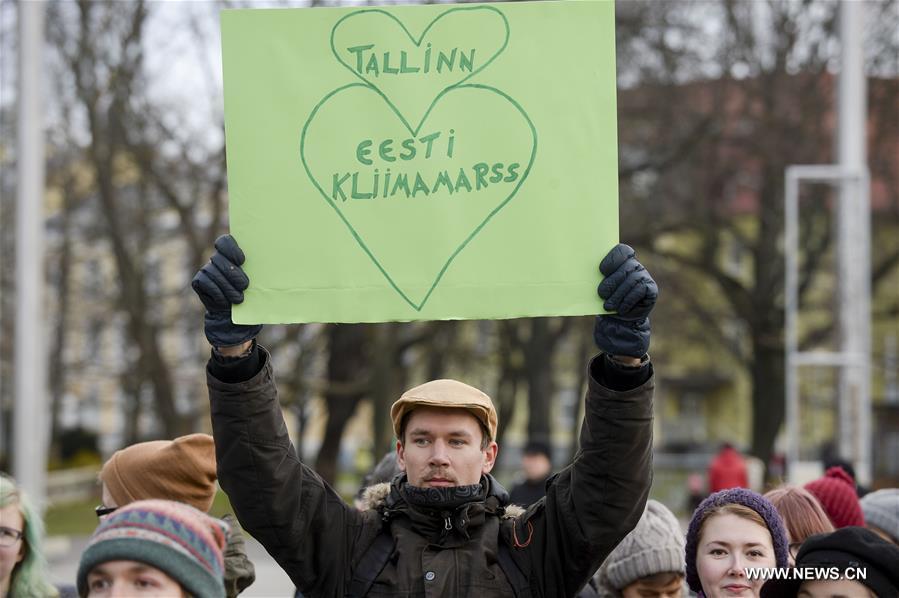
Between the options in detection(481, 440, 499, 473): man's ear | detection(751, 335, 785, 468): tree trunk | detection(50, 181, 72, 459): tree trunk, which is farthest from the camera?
detection(50, 181, 72, 459): tree trunk

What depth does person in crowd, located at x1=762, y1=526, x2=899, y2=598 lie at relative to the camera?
11.0 ft

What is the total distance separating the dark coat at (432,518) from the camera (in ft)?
10.1

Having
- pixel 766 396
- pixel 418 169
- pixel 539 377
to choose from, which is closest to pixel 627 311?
pixel 418 169

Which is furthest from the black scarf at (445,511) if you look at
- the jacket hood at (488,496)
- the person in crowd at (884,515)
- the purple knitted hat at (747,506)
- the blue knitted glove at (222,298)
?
the person in crowd at (884,515)

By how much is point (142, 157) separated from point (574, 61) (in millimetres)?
16004

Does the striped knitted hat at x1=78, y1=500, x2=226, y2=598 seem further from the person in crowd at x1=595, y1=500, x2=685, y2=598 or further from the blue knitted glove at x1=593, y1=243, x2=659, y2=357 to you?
the person in crowd at x1=595, y1=500, x2=685, y2=598

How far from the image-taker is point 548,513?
3.24 m

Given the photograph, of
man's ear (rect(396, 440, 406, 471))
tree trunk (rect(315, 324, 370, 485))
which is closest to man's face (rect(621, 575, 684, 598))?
man's ear (rect(396, 440, 406, 471))

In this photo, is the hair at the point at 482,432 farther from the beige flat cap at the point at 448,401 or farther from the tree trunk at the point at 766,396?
the tree trunk at the point at 766,396

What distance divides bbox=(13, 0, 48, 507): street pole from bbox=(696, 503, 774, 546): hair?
10.5m

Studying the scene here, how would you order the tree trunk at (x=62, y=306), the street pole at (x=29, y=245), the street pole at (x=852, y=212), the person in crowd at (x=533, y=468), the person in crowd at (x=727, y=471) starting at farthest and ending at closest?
the tree trunk at (x=62, y=306) → the person in crowd at (x=727, y=471) → the street pole at (x=29, y=245) → the street pole at (x=852, y=212) → the person in crowd at (x=533, y=468)

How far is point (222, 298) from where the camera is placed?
3.06m

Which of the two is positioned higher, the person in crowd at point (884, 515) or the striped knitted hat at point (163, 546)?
the striped knitted hat at point (163, 546)

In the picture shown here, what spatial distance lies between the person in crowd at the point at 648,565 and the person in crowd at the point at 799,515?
399 millimetres
